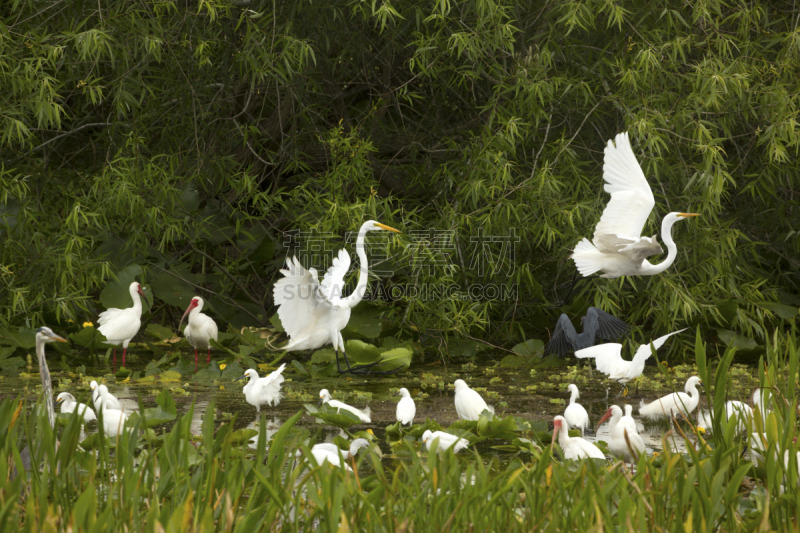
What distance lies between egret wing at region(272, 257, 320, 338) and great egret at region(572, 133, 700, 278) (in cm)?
176

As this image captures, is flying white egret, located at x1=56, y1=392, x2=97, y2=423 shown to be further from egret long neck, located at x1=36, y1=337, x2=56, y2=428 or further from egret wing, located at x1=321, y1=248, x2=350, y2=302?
egret wing, located at x1=321, y1=248, x2=350, y2=302

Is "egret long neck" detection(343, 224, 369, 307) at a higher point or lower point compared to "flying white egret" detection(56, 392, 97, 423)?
higher

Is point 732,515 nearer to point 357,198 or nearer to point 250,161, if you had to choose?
point 357,198

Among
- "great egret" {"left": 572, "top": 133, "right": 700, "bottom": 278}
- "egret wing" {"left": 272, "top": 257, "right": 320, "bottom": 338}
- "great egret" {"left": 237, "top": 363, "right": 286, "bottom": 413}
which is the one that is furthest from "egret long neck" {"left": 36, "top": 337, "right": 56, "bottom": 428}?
"great egret" {"left": 572, "top": 133, "right": 700, "bottom": 278}

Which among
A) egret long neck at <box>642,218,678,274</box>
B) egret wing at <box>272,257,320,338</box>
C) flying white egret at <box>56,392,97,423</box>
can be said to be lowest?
flying white egret at <box>56,392,97,423</box>

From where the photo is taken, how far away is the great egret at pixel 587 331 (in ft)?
18.7

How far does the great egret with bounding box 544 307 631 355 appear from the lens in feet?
18.7

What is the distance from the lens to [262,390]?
4531 millimetres

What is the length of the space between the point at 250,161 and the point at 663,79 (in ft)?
11.8

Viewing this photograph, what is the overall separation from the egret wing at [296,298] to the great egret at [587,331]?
5.68 ft

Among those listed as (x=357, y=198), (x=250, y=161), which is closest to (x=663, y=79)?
(x=357, y=198)

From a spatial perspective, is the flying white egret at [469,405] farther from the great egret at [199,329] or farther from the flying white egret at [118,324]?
the flying white egret at [118,324]

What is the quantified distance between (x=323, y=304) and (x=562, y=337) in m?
1.73

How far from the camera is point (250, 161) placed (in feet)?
24.6
